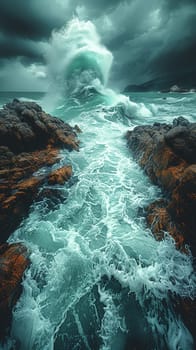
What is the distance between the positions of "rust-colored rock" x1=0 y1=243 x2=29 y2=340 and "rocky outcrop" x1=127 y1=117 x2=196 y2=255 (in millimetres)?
4568

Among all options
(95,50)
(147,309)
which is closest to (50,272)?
(147,309)

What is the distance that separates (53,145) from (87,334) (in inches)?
431

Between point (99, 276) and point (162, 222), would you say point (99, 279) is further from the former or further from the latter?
point (162, 222)

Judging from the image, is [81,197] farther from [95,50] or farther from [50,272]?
[95,50]

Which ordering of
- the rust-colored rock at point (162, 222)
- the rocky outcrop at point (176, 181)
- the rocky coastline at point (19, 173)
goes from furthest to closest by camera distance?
the rust-colored rock at point (162, 222)
the rocky outcrop at point (176, 181)
the rocky coastline at point (19, 173)

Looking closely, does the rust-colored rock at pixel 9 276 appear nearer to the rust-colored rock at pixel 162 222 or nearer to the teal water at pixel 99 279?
the teal water at pixel 99 279

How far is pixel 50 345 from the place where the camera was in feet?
12.7

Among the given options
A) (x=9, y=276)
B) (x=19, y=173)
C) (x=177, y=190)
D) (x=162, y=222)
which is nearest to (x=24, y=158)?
(x=19, y=173)

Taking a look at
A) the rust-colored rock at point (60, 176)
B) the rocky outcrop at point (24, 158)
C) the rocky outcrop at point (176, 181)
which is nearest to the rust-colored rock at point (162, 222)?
the rocky outcrop at point (176, 181)

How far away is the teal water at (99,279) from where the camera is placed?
13.1ft

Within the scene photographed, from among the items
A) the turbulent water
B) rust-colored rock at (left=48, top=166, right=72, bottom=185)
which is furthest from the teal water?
rust-colored rock at (left=48, top=166, right=72, bottom=185)

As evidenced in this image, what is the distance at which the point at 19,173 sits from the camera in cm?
855

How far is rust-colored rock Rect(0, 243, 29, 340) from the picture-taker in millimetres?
4039

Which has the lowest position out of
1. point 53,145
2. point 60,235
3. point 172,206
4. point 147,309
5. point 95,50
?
point 147,309
